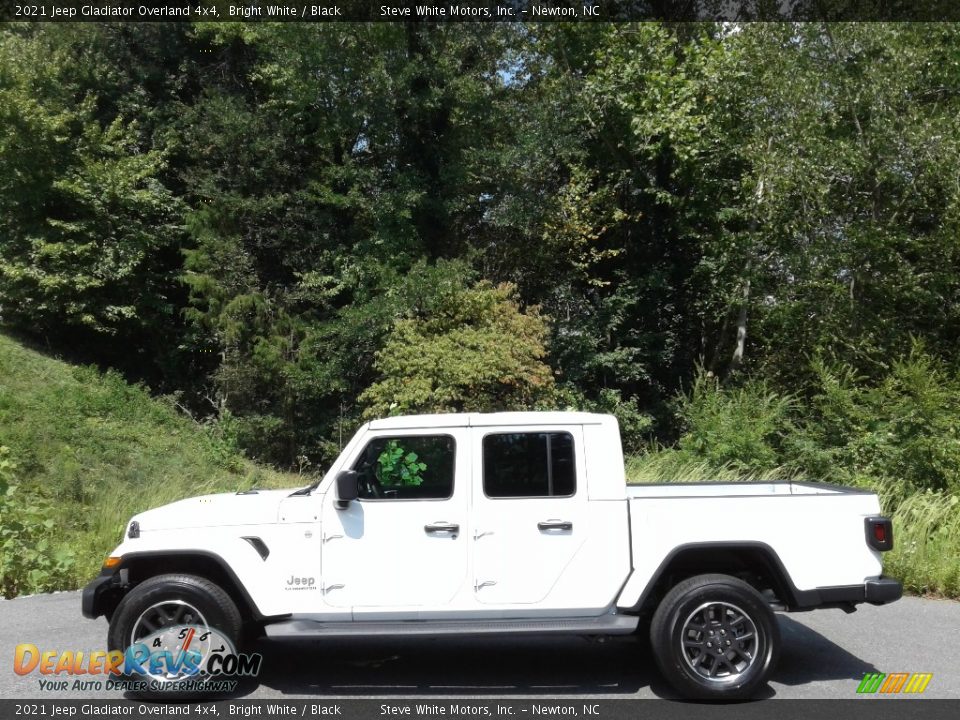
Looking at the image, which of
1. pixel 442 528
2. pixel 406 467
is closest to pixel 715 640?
pixel 442 528

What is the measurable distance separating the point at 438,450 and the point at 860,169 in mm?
11978

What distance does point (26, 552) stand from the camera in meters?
9.07

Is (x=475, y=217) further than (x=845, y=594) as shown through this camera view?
Yes

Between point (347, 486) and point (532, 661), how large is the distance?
7.20 ft

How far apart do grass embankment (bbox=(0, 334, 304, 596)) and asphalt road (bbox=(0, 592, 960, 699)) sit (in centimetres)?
126

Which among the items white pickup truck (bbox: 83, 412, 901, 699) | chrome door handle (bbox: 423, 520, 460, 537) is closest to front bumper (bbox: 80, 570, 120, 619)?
white pickup truck (bbox: 83, 412, 901, 699)

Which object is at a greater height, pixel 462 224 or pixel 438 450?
pixel 462 224

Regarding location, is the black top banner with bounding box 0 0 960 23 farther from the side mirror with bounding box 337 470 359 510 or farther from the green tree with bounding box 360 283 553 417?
the side mirror with bounding box 337 470 359 510

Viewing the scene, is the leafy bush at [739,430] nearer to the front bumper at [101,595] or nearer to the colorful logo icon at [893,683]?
the colorful logo icon at [893,683]

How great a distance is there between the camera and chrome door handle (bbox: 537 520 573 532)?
19.0 feet

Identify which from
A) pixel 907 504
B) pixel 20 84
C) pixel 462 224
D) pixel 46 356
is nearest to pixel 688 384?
pixel 462 224

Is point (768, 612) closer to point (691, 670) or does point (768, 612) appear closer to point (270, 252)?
point (691, 670)

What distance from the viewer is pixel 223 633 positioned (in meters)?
5.64

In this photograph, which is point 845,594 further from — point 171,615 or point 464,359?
point 464,359
